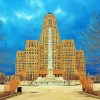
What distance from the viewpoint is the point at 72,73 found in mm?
191000

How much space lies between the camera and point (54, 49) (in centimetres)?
19988

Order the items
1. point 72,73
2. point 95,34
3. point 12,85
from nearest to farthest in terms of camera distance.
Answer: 1. point 95,34
2. point 12,85
3. point 72,73

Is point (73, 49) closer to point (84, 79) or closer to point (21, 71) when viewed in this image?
point (21, 71)

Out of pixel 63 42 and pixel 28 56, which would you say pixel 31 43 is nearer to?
pixel 28 56

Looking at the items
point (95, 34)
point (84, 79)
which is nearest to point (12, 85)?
point (84, 79)

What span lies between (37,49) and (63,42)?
18.3 m

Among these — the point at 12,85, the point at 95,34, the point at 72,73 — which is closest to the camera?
the point at 95,34

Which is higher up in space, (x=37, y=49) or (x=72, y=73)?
(x=37, y=49)

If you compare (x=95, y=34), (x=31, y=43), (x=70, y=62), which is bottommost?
(x=95, y=34)

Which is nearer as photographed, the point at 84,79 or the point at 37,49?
the point at 84,79

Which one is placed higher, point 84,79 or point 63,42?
point 63,42

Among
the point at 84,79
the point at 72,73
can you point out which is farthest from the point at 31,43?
the point at 84,79

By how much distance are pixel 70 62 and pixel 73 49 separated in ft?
29.7

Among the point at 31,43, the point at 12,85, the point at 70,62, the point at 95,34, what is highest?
the point at 31,43
